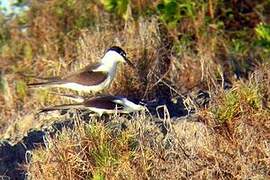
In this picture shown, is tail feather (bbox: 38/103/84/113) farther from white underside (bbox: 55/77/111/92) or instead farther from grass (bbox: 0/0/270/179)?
white underside (bbox: 55/77/111/92)

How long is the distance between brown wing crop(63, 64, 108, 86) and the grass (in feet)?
1.18

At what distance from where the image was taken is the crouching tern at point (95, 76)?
10266 mm

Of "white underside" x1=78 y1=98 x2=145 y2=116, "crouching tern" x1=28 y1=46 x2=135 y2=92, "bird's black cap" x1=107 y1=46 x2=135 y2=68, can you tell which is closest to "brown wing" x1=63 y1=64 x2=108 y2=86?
"crouching tern" x1=28 y1=46 x2=135 y2=92

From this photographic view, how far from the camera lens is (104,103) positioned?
9.51m

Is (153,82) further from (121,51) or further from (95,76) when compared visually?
(95,76)

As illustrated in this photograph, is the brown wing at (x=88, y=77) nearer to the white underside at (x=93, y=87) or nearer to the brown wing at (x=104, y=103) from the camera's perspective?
the white underside at (x=93, y=87)

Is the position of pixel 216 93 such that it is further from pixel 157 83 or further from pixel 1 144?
pixel 157 83

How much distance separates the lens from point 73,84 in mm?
10383

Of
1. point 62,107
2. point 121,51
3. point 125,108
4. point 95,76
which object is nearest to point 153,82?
point 121,51

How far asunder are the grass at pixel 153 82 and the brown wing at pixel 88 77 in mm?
361

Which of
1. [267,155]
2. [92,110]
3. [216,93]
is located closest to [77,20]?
[92,110]

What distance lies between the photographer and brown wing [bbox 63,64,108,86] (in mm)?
10273

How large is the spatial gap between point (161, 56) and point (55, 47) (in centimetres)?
224

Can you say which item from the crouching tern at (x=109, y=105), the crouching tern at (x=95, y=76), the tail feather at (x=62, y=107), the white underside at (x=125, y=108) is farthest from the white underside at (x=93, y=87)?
the white underside at (x=125, y=108)
